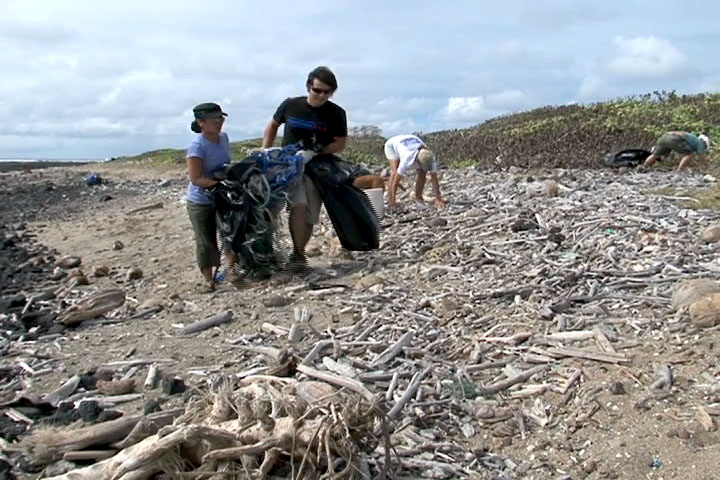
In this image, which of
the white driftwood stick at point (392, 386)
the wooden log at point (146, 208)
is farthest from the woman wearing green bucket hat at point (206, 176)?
the wooden log at point (146, 208)

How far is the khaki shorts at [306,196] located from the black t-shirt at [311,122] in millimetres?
345

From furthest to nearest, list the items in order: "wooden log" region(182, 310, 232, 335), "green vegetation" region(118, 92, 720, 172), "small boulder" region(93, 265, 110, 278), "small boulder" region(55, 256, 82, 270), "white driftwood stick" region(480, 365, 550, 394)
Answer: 1. "green vegetation" region(118, 92, 720, 172)
2. "small boulder" region(55, 256, 82, 270)
3. "small boulder" region(93, 265, 110, 278)
4. "wooden log" region(182, 310, 232, 335)
5. "white driftwood stick" region(480, 365, 550, 394)

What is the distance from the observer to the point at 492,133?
24.7m

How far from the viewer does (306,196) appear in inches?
303

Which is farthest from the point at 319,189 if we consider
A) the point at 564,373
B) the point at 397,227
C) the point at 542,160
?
the point at 542,160

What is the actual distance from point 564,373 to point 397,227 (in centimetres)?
492

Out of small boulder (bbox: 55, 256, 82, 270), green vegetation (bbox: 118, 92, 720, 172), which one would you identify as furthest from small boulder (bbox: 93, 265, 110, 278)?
green vegetation (bbox: 118, 92, 720, 172)

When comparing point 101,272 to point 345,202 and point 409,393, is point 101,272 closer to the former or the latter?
point 345,202

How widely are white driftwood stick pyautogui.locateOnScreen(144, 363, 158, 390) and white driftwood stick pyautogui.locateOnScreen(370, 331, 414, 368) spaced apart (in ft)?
4.33

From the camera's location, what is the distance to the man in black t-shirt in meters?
7.47

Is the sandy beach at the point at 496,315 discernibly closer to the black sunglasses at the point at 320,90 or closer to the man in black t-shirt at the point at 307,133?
the man in black t-shirt at the point at 307,133

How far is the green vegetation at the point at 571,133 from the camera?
18406 millimetres

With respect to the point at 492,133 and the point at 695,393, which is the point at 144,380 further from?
the point at 492,133

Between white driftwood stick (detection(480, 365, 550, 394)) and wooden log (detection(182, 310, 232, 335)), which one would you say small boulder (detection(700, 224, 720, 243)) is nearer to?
white driftwood stick (detection(480, 365, 550, 394))
